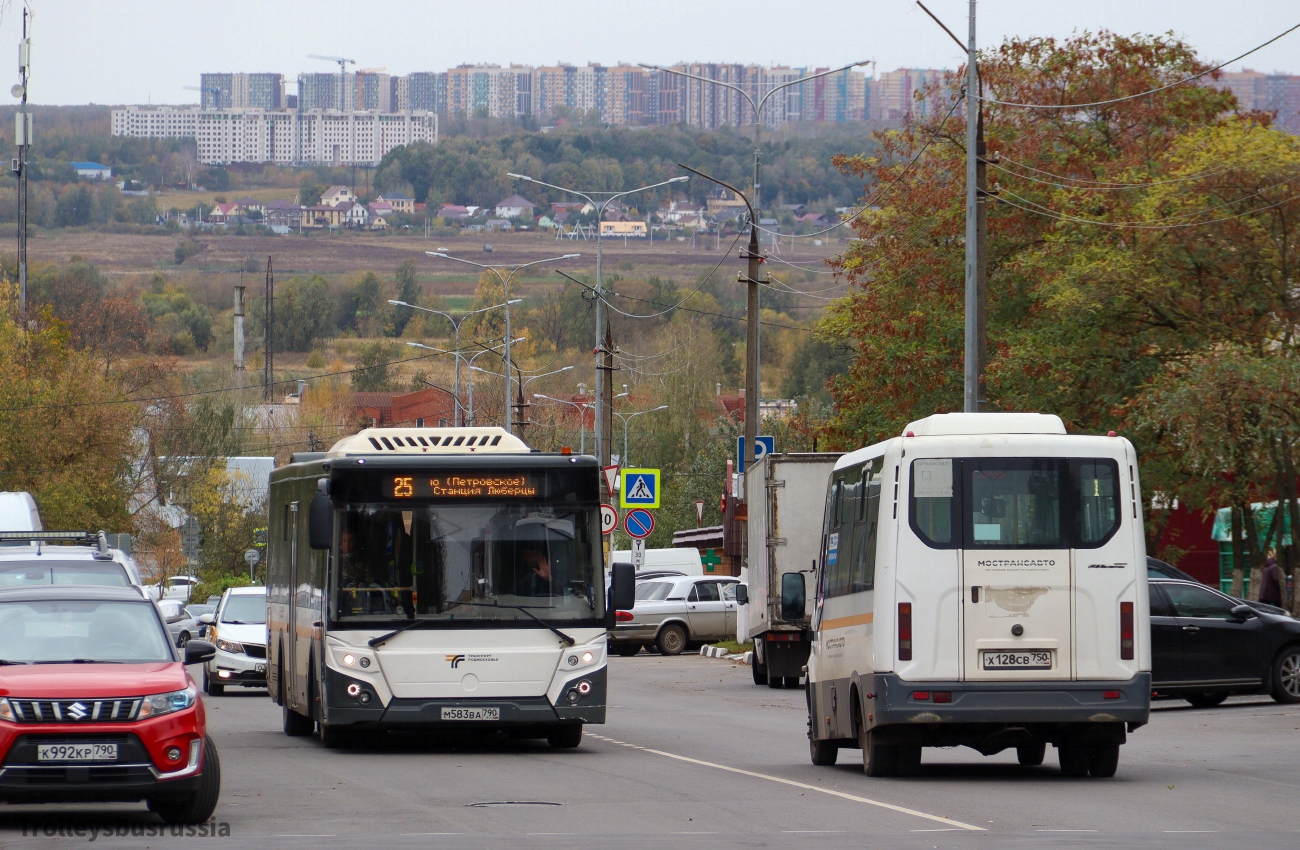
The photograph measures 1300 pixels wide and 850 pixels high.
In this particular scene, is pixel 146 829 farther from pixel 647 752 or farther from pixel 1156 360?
pixel 1156 360

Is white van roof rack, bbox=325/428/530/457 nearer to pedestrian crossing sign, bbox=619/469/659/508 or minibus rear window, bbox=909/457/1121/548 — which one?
minibus rear window, bbox=909/457/1121/548

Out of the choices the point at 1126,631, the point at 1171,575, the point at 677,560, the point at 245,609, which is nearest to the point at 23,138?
the point at 677,560

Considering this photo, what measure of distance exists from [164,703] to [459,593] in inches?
231

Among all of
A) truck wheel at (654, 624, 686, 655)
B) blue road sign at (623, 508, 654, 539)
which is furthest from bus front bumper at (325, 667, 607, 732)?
truck wheel at (654, 624, 686, 655)

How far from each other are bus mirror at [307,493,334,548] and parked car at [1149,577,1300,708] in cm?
1056

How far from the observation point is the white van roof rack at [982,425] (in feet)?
47.0

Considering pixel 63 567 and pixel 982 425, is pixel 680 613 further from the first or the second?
pixel 982 425

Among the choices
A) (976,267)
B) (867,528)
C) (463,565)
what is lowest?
(463,565)

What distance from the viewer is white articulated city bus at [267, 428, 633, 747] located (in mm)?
16688

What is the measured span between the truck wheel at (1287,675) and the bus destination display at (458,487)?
1048cm

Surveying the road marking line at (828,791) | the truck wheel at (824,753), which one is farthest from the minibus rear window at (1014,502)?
the truck wheel at (824,753)

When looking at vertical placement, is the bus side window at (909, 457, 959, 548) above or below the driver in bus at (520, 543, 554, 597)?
above

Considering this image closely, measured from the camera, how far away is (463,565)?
1698cm

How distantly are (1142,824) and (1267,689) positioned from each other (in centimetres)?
1198
